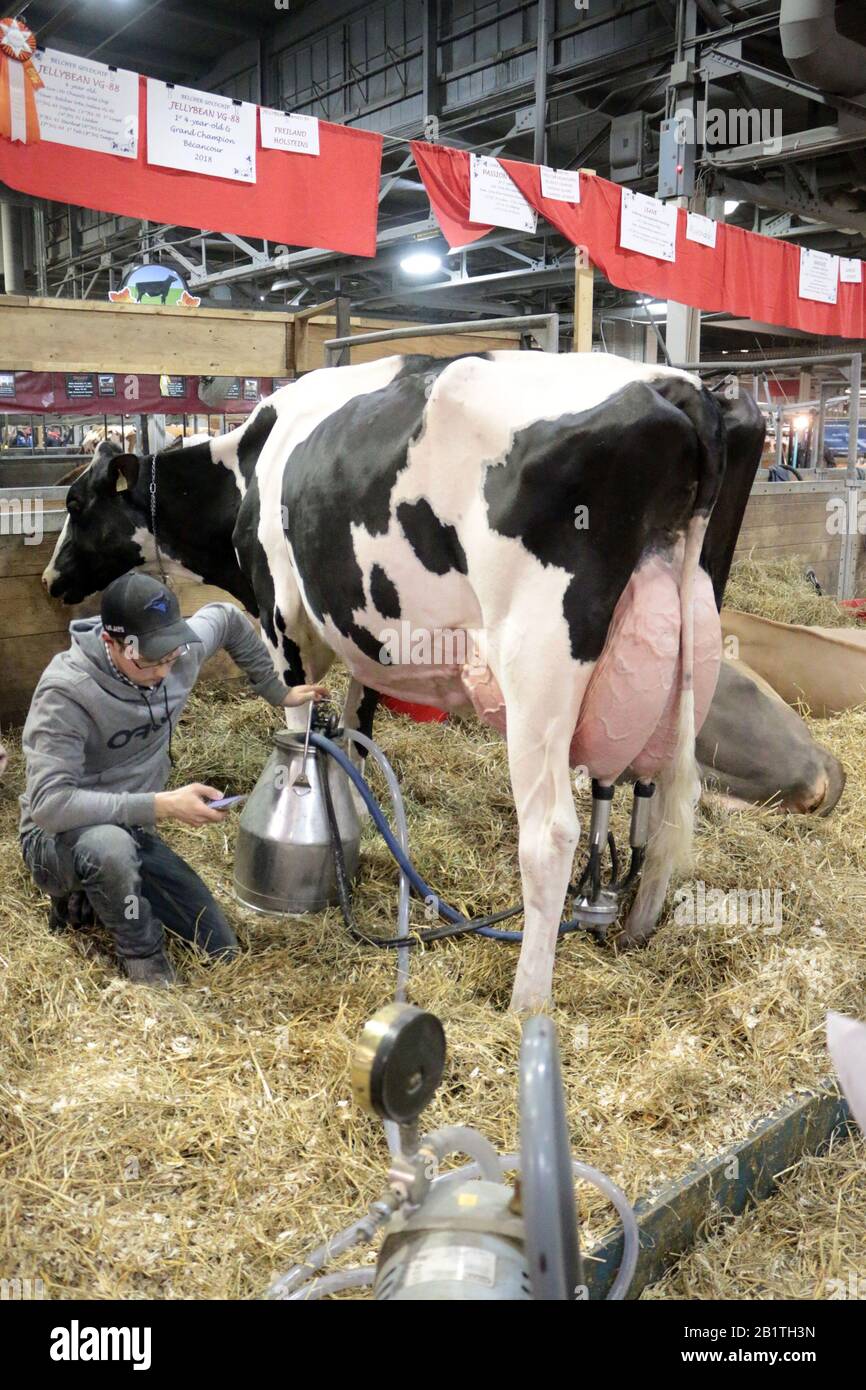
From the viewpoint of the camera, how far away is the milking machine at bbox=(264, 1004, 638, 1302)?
1.09m

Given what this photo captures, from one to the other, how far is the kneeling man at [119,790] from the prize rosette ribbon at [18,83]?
263 cm

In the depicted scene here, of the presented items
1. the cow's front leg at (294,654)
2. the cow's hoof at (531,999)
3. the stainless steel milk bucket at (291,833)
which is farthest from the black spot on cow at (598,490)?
the cow's front leg at (294,654)

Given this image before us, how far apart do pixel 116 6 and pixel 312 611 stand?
13.2 meters

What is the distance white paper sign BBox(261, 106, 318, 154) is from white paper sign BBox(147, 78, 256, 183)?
0.30 ft

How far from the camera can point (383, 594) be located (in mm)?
3229

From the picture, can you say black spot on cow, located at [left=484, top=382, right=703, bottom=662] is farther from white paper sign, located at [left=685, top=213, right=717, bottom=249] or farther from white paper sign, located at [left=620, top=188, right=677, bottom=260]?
white paper sign, located at [left=685, top=213, right=717, bottom=249]

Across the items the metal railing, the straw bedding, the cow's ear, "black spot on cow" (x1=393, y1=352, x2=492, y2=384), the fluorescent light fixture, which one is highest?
the fluorescent light fixture

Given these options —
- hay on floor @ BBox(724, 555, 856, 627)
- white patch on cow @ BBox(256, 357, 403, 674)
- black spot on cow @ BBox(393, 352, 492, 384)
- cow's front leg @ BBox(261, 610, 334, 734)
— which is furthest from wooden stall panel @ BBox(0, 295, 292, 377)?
hay on floor @ BBox(724, 555, 856, 627)

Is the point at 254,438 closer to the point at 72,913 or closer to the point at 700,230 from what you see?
the point at 72,913

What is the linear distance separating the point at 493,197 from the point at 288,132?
5.40 ft

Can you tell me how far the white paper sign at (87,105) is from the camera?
14.7 ft

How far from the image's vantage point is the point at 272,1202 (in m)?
2.14
